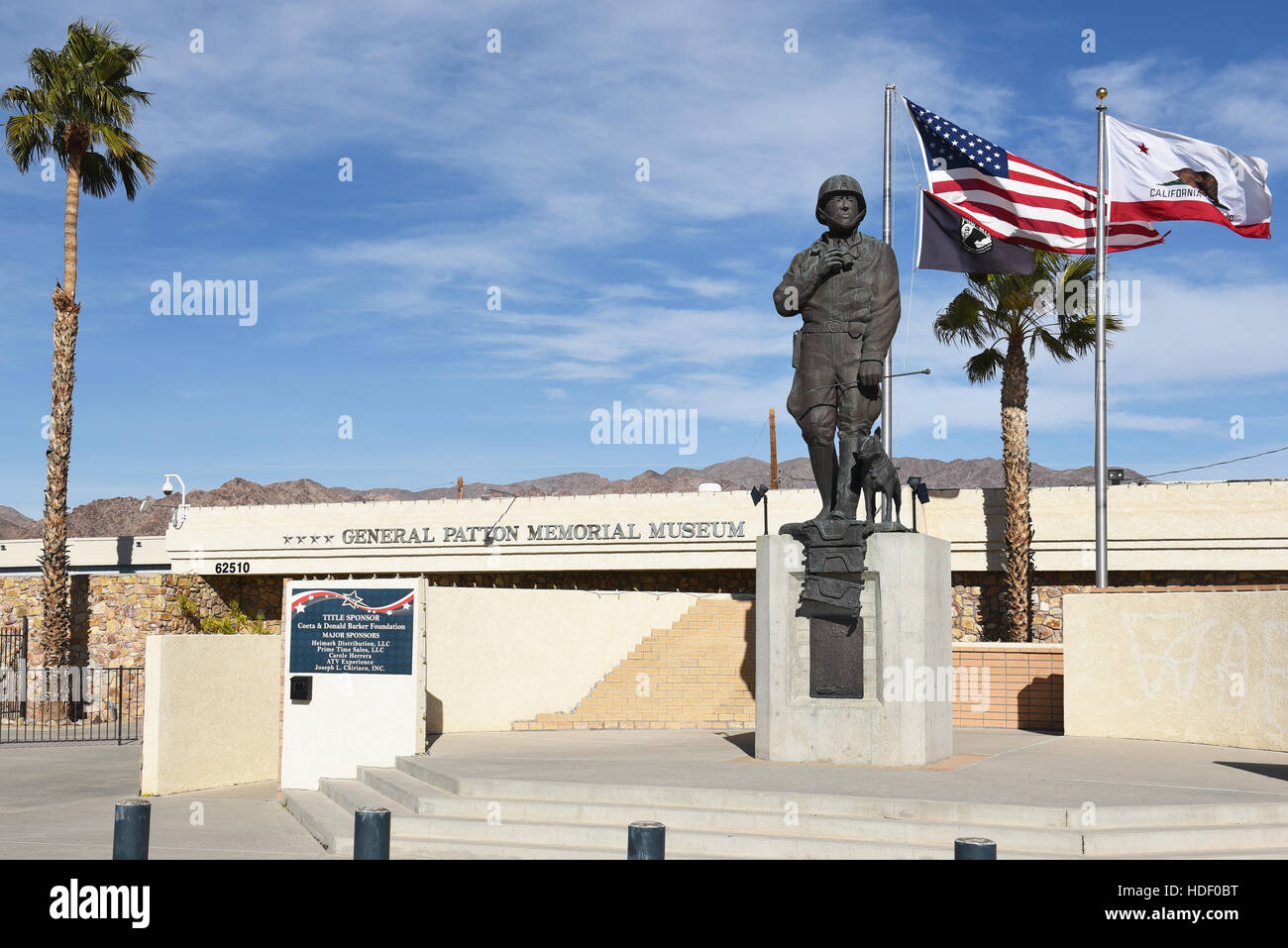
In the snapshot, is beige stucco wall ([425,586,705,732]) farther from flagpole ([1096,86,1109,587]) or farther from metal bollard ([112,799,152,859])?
metal bollard ([112,799,152,859])

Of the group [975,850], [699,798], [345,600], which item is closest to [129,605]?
[345,600]

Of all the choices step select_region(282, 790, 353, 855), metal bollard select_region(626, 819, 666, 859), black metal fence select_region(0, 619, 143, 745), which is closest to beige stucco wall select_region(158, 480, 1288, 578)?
black metal fence select_region(0, 619, 143, 745)

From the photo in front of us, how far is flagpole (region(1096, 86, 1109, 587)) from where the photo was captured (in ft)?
68.1

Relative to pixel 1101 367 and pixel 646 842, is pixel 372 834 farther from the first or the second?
pixel 1101 367

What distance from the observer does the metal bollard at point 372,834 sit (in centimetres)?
741

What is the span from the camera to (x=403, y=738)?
14977mm

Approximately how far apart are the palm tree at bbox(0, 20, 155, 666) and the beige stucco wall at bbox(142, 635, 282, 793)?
15590 mm

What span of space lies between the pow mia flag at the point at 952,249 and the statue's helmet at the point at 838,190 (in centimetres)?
800

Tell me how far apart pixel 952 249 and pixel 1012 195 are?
4.46 feet

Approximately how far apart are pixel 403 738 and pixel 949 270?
12.5 metres

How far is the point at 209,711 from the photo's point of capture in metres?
16.3

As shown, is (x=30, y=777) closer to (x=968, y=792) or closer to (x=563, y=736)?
(x=563, y=736)
